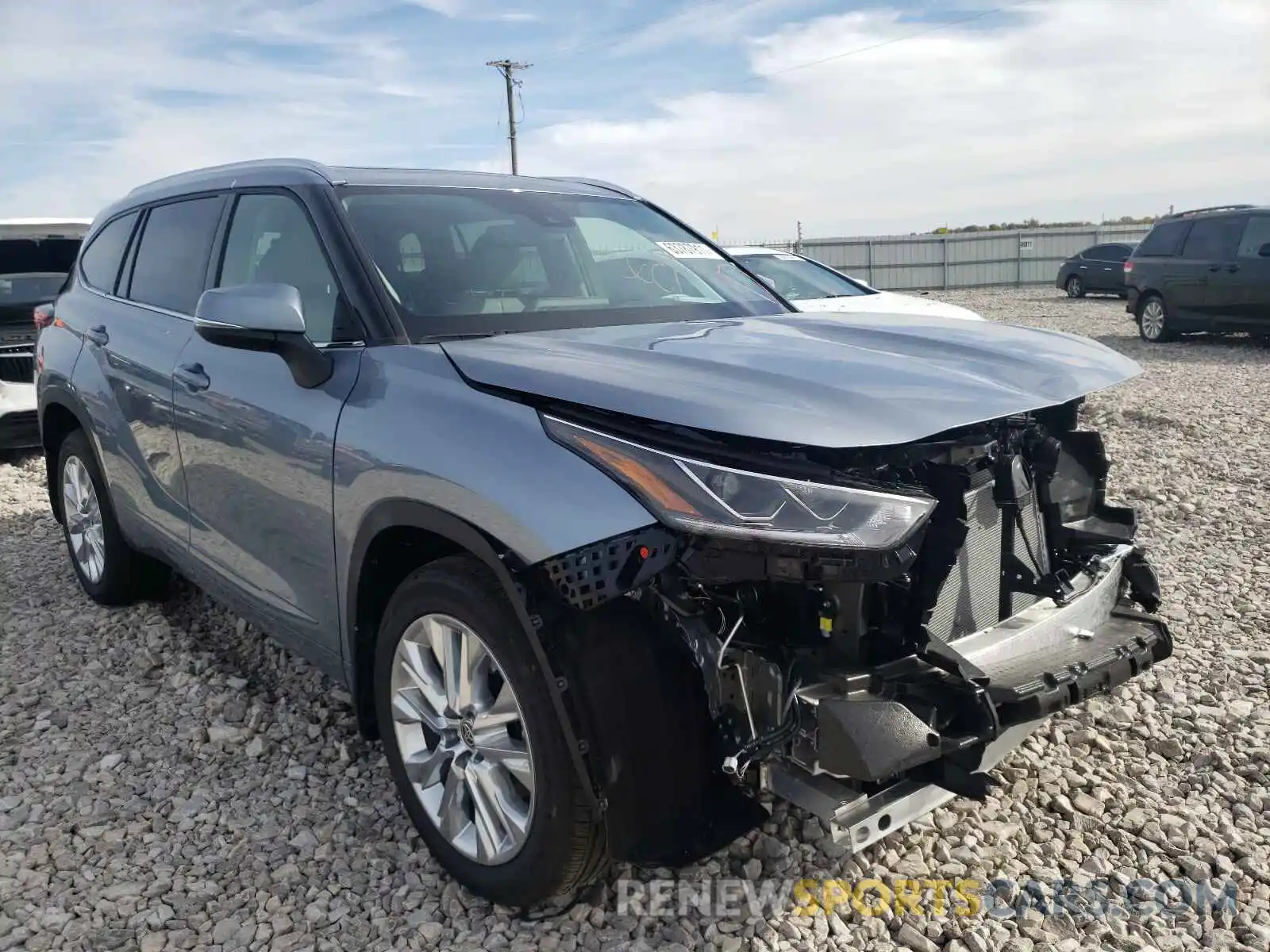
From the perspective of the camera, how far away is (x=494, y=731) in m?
2.37

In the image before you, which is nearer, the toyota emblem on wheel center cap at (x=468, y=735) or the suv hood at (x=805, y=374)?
the suv hood at (x=805, y=374)

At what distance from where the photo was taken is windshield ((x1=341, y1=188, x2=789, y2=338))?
9.50 feet

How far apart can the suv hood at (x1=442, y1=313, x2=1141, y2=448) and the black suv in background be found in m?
12.0

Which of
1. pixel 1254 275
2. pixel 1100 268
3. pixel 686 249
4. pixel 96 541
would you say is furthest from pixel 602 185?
pixel 1100 268

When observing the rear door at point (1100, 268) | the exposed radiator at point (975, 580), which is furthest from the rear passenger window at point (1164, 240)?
the exposed radiator at point (975, 580)

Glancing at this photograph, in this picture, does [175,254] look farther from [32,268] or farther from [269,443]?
[32,268]

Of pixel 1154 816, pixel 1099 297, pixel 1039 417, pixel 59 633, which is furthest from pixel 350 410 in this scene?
pixel 1099 297

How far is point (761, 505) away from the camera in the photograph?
6.70 feet

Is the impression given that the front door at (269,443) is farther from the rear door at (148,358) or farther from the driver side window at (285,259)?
the rear door at (148,358)

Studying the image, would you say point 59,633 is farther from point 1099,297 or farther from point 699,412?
point 1099,297

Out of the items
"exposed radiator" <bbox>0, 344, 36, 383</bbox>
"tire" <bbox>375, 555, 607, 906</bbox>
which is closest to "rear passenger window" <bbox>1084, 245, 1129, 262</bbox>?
"exposed radiator" <bbox>0, 344, 36, 383</bbox>

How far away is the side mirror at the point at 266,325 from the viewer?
2578mm

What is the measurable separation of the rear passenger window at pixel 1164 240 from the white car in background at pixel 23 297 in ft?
43.6

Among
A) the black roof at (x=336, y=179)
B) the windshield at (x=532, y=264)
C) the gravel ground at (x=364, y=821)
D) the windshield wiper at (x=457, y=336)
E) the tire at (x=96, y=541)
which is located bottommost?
the gravel ground at (x=364, y=821)
